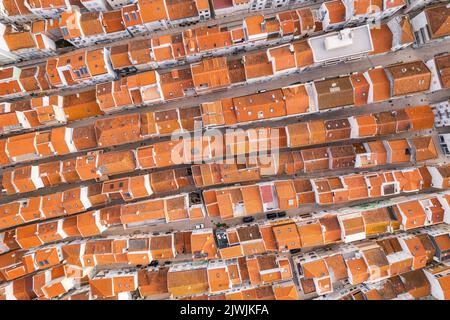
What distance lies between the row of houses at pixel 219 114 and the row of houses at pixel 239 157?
2084mm

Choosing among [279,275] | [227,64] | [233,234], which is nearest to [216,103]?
[227,64]

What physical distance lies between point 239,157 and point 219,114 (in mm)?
7321

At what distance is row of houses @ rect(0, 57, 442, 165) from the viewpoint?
1617 inches

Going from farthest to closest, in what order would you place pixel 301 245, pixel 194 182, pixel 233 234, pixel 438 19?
pixel 194 182
pixel 233 234
pixel 301 245
pixel 438 19

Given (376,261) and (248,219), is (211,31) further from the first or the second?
(376,261)

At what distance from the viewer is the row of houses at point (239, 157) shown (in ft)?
140

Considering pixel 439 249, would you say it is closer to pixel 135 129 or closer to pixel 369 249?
pixel 369 249

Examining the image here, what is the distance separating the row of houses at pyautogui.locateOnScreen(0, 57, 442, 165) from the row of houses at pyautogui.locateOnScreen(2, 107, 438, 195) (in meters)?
2.08

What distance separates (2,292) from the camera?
43719 mm

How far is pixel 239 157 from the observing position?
43.8 m

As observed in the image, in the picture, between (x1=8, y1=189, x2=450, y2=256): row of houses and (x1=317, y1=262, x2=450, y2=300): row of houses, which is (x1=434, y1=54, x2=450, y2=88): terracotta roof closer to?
(x1=8, y1=189, x2=450, y2=256): row of houses

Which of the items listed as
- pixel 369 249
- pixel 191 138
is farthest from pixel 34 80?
pixel 369 249

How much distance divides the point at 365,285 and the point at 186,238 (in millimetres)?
29758

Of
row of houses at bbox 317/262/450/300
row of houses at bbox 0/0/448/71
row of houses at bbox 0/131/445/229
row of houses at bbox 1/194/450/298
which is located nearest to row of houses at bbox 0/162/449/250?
row of houses at bbox 0/131/445/229
